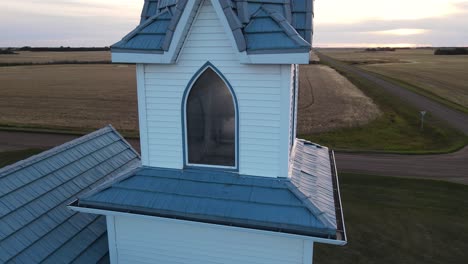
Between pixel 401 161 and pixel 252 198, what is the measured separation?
20.3m

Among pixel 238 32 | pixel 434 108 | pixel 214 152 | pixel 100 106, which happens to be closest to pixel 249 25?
pixel 238 32

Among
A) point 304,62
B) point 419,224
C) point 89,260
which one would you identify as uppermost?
point 304,62

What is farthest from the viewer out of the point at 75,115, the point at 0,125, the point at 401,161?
the point at 75,115

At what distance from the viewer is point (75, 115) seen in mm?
39875

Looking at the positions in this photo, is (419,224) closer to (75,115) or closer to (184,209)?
(184,209)

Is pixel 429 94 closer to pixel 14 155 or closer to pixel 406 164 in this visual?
pixel 406 164

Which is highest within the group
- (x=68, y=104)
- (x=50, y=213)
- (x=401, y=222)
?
(x=50, y=213)

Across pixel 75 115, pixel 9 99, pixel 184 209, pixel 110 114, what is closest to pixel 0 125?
pixel 75 115

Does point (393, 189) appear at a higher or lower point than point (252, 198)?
lower

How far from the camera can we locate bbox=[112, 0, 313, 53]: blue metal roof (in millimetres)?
5242

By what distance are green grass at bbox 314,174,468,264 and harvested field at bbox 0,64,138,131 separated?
22.7 meters

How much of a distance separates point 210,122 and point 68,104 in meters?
47.3

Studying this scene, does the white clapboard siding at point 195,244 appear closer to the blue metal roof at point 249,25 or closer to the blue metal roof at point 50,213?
the blue metal roof at point 50,213

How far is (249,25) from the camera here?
5527mm
